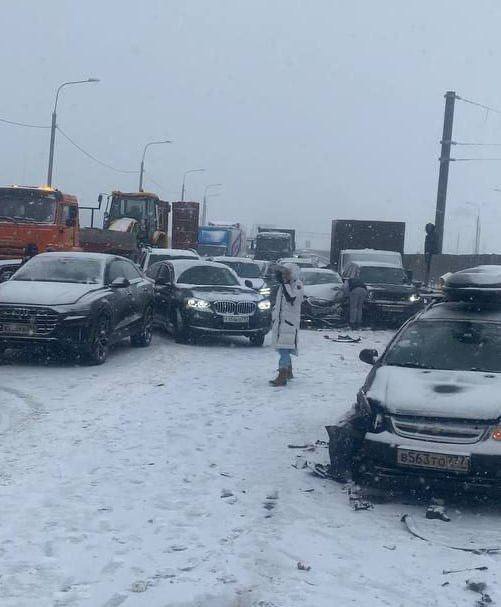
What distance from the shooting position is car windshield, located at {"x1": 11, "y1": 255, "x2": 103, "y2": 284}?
1415 cm

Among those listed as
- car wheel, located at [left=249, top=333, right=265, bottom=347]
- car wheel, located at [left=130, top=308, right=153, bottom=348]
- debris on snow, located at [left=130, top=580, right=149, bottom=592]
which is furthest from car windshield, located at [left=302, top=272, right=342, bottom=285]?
debris on snow, located at [left=130, top=580, right=149, bottom=592]

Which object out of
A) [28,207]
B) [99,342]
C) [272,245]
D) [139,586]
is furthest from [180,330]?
[272,245]

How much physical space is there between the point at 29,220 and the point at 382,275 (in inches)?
357

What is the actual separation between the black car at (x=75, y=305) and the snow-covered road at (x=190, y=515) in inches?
59.9

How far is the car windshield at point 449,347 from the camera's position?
7.71 m

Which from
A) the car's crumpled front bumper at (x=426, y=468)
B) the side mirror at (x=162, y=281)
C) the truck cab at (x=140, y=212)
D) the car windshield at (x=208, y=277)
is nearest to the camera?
the car's crumpled front bumper at (x=426, y=468)

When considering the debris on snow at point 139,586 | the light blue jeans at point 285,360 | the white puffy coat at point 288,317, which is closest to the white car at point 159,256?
the white puffy coat at point 288,317

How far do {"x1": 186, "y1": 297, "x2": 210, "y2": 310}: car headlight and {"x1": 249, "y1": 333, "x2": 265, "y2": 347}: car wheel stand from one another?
1173 mm

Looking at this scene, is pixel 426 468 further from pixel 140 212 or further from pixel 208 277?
pixel 140 212

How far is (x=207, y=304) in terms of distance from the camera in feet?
52.6

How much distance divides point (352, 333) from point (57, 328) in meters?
9.70

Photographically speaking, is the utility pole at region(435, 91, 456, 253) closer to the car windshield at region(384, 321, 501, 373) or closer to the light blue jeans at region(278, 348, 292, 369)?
the light blue jeans at region(278, 348, 292, 369)

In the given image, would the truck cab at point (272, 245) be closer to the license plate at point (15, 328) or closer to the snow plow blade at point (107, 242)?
the snow plow blade at point (107, 242)

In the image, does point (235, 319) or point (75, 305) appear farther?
point (235, 319)
